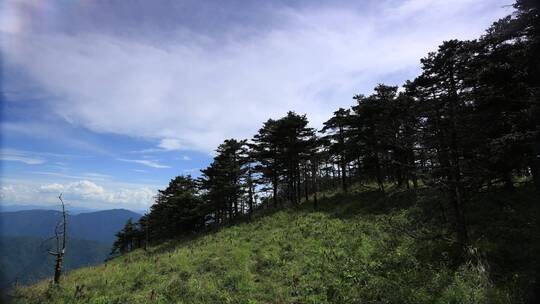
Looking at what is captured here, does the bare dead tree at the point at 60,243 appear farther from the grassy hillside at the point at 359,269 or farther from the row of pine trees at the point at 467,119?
the row of pine trees at the point at 467,119

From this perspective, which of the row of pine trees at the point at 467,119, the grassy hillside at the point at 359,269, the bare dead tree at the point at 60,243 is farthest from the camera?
the bare dead tree at the point at 60,243

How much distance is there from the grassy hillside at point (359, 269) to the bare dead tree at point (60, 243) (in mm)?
1792

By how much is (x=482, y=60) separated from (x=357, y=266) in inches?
594

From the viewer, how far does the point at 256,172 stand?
4150cm

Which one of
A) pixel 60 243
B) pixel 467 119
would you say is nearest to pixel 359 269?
pixel 467 119

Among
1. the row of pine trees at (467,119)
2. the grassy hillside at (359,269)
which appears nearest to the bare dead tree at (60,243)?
the grassy hillside at (359,269)

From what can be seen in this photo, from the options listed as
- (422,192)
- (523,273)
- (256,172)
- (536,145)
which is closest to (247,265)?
(523,273)

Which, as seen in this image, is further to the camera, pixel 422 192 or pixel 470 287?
pixel 422 192

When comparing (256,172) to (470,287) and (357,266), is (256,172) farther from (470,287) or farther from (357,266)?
(470,287)

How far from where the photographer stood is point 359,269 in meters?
14.3

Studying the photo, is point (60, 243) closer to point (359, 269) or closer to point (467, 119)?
point (359, 269)

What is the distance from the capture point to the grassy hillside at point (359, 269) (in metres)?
11.1

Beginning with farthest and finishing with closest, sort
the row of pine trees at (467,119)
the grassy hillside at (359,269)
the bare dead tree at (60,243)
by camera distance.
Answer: the bare dead tree at (60,243) < the row of pine trees at (467,119) < the grassy hillside at (359,269)

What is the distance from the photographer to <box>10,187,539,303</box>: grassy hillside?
Answer: 11.1 m
